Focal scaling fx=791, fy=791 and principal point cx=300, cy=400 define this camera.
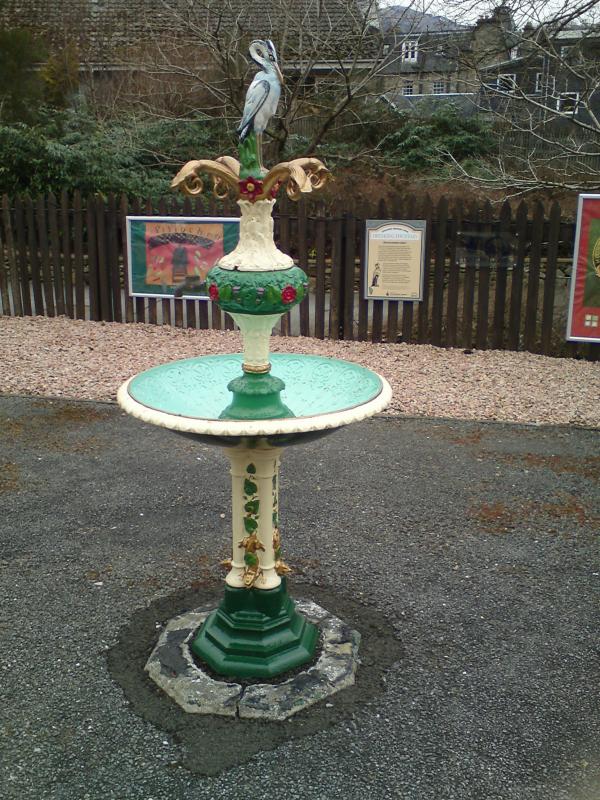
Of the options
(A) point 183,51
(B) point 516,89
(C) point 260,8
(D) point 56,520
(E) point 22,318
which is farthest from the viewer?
(A) point 183,51

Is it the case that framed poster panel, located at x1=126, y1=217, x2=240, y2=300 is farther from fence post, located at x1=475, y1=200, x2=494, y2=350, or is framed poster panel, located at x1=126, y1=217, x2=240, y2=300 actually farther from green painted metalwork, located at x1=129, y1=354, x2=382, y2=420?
green painted metalwork, located at x1=129, y1=354, x2=382, y2=420

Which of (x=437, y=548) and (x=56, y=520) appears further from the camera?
(x=56, y=520)

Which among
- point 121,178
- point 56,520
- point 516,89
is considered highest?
point 516,89

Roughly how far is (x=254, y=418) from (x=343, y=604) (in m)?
1.52

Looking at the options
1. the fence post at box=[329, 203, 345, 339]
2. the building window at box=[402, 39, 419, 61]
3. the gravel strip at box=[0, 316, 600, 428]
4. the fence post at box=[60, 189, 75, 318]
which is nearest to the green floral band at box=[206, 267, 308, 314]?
the gravel strip at box=[0, 316, 600, 428]

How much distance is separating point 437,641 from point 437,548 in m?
1.07

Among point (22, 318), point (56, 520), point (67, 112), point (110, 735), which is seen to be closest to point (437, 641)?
point (110, 735)

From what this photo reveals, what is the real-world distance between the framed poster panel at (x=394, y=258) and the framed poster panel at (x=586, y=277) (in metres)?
1.82

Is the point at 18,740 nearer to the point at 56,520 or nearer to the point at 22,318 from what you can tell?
the point at 56,520

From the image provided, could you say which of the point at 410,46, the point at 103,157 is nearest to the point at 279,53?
the point at 410,46

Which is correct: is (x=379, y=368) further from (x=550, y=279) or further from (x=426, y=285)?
(x=550, y=279)

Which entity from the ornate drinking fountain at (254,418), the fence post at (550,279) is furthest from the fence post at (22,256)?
the ornate drinking fountain at (254,418)

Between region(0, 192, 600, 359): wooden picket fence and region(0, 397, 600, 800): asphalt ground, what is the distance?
277 cm

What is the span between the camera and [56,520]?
543cm
